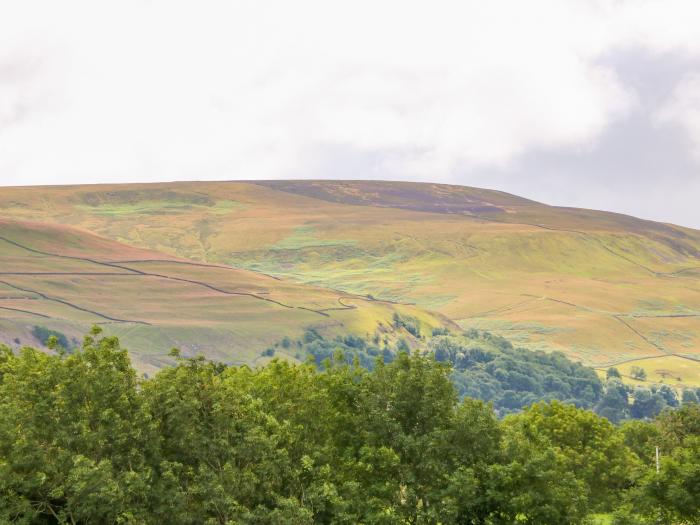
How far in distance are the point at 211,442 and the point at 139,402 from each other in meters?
4.06

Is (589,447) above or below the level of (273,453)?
below

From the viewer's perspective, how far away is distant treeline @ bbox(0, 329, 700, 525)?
4634 centimetres

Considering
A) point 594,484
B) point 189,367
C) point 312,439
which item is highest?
point 189,367

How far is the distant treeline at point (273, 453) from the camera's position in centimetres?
4634

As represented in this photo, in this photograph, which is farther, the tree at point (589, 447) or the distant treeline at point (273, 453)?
the tree at point (589, 447)

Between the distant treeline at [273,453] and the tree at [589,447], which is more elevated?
the distant treeline at [273,453]

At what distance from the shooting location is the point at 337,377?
2336 inches

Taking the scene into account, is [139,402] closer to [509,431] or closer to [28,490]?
[28,490]

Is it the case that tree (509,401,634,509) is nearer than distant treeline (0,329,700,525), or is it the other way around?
distant treeline (0,329,700,525)

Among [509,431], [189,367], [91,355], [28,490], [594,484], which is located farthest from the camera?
[594,484]

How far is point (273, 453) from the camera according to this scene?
50750 millimetres

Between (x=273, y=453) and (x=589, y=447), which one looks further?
(x=589, y=447)

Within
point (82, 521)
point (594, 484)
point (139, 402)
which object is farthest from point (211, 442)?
point (594, 484)

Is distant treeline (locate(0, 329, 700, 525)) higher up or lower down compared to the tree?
higher up
